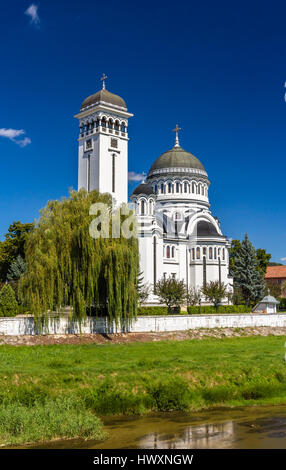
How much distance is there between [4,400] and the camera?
14055 millimetres

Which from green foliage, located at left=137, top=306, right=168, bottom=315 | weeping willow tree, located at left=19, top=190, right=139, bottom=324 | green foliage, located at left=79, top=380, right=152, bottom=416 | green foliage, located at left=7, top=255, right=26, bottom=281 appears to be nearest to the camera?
green foliage, located at left=79, top=380, right=152, bottom=416

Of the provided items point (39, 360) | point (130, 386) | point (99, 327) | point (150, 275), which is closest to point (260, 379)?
point (130, 386)

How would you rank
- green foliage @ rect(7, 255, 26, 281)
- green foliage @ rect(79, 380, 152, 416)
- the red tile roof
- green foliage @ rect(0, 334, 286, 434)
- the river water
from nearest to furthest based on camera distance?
the river water → green foliage @ rect(0, 334, 286, 434) → green foliage @ rect(79, 380, 152, 416) → green foliage @ rect(7, 255, 26, 281) → the red tile roof

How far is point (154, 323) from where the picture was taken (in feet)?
91.2

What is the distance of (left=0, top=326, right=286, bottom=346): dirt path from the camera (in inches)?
894

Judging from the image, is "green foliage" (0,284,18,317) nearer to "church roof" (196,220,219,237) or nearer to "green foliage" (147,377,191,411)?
"green foliage" (147,377,191,411)

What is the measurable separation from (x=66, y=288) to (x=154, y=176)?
34.7 metres

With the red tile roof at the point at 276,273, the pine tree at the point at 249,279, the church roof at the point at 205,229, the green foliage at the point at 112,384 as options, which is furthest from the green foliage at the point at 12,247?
the red tile roof at the point at 276,273

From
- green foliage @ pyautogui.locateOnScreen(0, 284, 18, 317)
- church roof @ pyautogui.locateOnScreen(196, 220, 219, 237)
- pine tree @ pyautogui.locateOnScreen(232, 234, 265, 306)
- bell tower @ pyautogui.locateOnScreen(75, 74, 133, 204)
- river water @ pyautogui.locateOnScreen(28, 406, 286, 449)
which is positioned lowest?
river water @ pyautogui.locateOnScreen(28, 406, 286, 449)

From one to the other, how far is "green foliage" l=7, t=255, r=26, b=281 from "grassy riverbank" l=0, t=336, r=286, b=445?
20608 mm

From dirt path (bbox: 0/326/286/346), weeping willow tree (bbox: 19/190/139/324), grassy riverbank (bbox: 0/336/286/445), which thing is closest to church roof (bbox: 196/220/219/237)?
dirt path (bbox: 0/326/286/346)

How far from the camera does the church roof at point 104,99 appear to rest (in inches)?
1751
